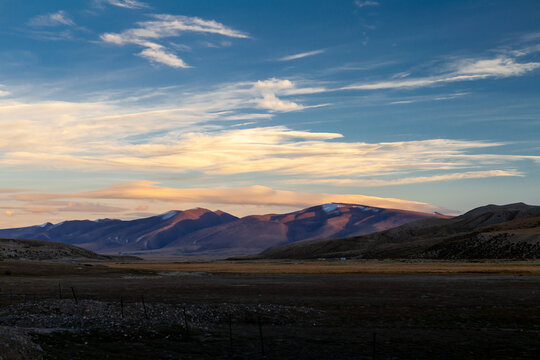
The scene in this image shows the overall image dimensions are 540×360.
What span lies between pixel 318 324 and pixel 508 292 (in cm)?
2420

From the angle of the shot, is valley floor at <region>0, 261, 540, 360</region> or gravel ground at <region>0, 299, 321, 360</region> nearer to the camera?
valley floor at <region>0, 261, 540, 360</region>

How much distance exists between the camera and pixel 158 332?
26047 millimetres

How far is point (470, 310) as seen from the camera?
3516 cm

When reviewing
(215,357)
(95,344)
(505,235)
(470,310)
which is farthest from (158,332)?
(505,235)

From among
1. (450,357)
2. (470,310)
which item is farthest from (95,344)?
(470,310)

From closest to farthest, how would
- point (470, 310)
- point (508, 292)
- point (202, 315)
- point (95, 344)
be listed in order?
1. point (95, 344)
2. point (202, 315)
3. point (470, 310)
4. point (508, 292)

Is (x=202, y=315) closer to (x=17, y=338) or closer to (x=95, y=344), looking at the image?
(x=95, y=344)

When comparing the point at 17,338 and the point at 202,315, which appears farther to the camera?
the point at 202,315

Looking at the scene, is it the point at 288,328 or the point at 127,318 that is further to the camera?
the point at 127,318

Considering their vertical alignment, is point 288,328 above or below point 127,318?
below

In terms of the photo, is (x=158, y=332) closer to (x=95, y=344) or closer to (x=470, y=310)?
(x=95, y=344)

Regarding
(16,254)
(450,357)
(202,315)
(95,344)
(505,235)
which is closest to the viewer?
(450,357)

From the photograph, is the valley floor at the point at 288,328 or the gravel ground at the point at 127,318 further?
the gravel ground at the point at 127,318

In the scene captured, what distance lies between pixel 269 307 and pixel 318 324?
6.43 meters
